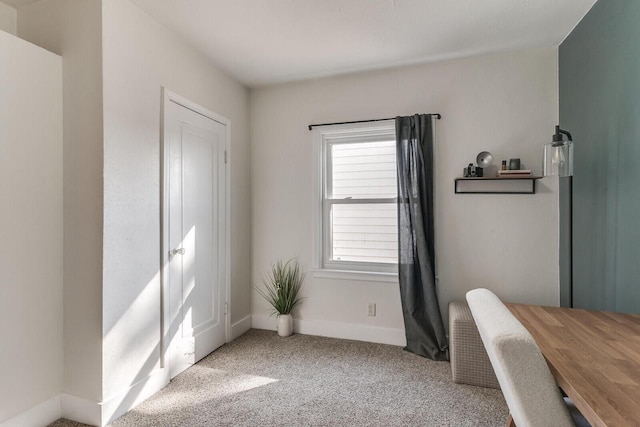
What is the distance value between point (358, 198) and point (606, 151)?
1.81 meters

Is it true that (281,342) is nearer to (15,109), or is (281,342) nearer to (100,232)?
(100,232)

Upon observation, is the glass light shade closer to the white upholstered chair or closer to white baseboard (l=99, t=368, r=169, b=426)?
the white upholstered chair

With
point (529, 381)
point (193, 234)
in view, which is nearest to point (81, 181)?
point (193, 234)

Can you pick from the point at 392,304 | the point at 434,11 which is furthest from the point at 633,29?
the point at 392,304

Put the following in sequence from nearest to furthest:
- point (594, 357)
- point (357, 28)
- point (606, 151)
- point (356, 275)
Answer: point (594, 357), point (606, 151), point (357, 28), point (356, 275)

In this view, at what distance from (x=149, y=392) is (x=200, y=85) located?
231 cm

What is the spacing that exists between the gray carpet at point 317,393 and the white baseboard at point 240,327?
0.25m

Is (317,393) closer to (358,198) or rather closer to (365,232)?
(365,232)

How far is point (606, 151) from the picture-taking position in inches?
75.2

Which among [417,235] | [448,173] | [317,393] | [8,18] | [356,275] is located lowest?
[317,393]

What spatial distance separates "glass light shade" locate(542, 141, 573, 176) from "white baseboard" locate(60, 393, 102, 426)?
293cm

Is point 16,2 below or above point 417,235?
above

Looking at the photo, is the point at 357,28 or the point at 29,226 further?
the point at 357,28

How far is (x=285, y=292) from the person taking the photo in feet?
10.5
